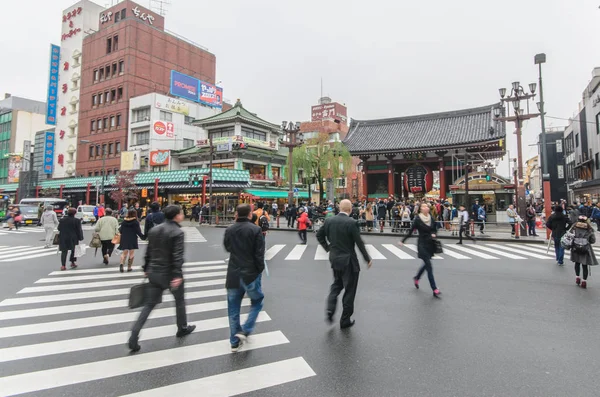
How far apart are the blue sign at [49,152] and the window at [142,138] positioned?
58.5ft

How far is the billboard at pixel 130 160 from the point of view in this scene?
4119cm

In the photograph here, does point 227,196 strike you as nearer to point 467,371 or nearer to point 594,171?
point 467,371

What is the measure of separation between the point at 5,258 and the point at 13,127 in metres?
68.1

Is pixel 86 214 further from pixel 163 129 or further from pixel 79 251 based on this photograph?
pixel 79 251

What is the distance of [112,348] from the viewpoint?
13.8 feet

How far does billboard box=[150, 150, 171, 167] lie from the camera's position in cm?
4031

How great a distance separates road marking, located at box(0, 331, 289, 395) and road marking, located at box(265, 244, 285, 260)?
7106 millimetres

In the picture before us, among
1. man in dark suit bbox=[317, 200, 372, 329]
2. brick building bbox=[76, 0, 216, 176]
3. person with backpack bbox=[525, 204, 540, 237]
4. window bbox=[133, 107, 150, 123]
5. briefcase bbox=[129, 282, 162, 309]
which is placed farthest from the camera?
brick building bbox=[76, 0, 216, 176]

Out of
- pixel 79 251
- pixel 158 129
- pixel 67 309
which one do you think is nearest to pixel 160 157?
pixel 158 129

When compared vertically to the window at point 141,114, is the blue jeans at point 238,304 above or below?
below

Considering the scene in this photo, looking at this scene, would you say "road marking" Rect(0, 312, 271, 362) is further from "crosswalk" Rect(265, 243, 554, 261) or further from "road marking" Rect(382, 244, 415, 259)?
"road marking" Rect(382, 244, 415, 259)

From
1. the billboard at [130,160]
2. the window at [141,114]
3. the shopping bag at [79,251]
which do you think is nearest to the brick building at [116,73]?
the window at [141,114]

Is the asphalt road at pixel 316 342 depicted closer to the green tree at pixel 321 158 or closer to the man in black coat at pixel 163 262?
the man in black coat at pixel 163 262

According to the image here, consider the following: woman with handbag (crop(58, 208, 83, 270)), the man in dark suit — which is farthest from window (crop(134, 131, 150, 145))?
the man in dark suit
